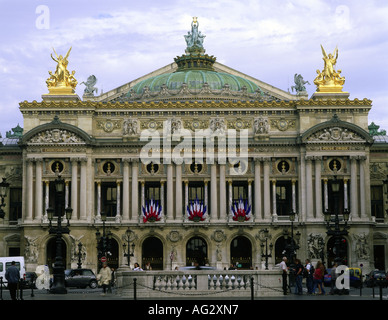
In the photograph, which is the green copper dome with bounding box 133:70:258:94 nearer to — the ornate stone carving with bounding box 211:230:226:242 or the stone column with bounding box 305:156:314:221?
the stone column with bounding box 305:156:314:221

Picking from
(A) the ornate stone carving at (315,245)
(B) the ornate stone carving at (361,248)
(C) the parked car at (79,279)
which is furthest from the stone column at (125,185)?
(B) the ornate stone carving at (361,248)

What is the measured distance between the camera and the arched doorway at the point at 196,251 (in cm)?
8862

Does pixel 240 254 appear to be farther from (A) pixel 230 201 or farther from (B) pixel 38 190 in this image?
(B) pixel 38 190

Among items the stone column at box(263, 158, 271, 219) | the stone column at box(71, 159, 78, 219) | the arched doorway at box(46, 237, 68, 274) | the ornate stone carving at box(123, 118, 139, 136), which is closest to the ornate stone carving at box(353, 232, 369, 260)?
the stone column at box(263, 158, 271, 219)

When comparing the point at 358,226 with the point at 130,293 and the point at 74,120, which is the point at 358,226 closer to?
the point at 74,120

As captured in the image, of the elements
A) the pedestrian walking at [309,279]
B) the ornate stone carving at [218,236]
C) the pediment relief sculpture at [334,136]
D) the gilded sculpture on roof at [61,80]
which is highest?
the gilded sculpture on roof at [61,80]

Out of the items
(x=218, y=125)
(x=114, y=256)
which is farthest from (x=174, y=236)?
(x=218, y=125)

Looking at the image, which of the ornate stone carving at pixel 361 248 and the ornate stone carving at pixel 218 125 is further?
the ornate stone carving at pixel 218 125

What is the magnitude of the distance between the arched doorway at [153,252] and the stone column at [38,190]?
12.2 meters

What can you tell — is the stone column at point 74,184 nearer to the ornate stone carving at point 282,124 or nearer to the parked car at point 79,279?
the parked car at point 79,279

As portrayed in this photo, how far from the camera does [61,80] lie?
307ft

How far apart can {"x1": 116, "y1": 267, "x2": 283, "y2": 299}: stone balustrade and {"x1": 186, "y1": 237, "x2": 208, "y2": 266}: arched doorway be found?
4055 cm

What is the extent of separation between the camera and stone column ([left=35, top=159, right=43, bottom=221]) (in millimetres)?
87625

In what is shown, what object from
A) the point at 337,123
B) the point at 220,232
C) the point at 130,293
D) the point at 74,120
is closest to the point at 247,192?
the point at 220,232
